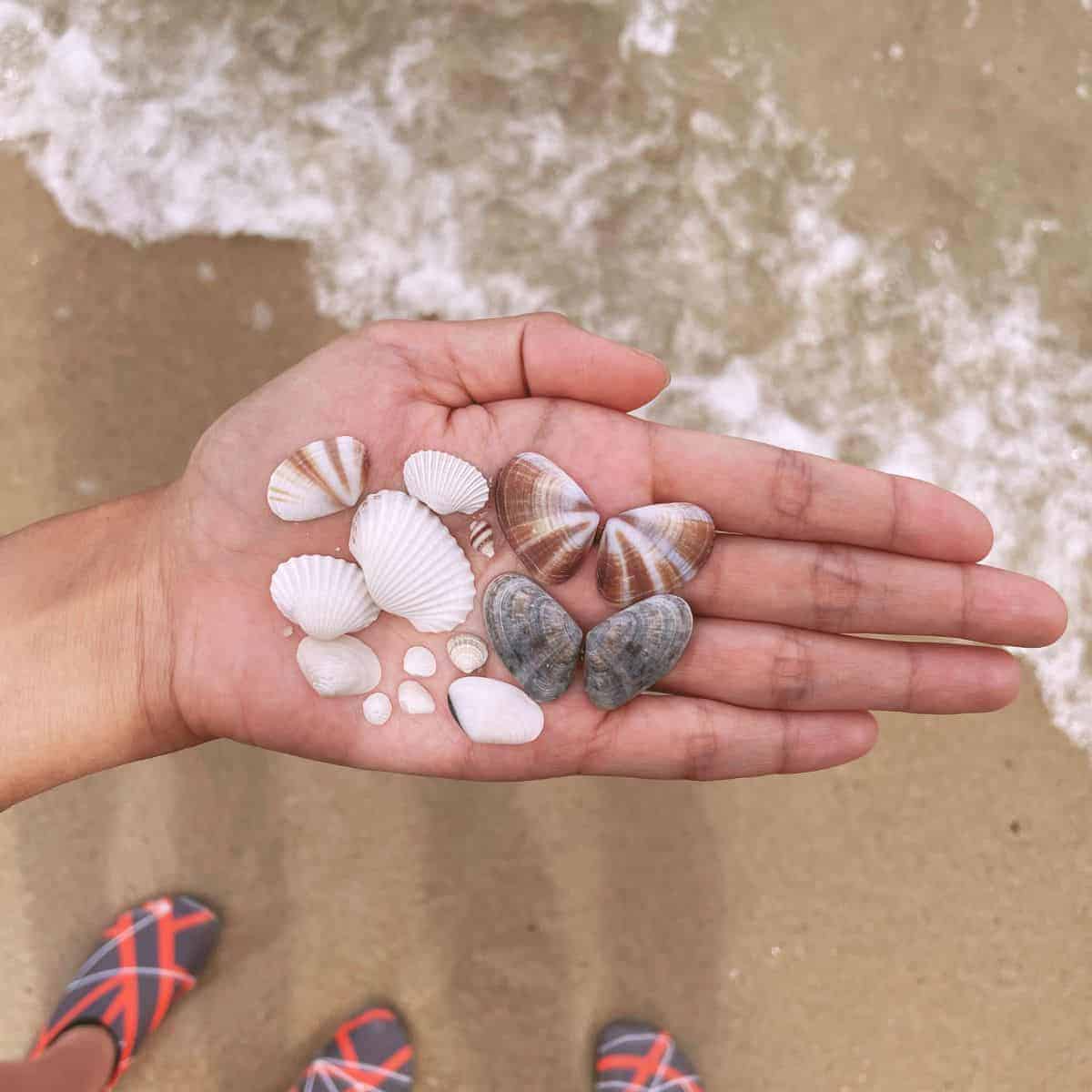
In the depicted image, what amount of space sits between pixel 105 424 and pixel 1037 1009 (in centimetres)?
311

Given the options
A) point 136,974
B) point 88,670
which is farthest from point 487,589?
point 136,974

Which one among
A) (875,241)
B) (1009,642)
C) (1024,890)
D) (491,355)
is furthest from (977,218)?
(1024,890)

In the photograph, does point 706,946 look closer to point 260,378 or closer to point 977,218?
point 260,378

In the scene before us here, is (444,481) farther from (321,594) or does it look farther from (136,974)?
(136,974)

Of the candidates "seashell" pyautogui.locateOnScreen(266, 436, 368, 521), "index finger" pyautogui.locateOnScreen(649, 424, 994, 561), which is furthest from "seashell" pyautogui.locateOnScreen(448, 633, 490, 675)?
"index finger" pyautogui.locateOnScreen(649, 424, 994, 561)

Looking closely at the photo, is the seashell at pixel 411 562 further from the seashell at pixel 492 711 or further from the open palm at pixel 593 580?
the seashell at pixel 492 711

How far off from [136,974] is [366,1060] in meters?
0.67

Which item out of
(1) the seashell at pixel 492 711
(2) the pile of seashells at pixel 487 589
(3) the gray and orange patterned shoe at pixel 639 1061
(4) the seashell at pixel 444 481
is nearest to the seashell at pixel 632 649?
(2) the pile of seashells at pixel 487 589

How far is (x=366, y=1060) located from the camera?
8.03ft

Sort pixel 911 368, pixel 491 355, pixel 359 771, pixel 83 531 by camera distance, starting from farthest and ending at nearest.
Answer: pixel 911 368 < pixel 359 771 < pixel 83 531 < pixel 491 355

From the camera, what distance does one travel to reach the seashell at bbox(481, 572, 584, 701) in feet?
5.99

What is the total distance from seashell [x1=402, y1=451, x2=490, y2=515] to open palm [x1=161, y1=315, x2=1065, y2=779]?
62 millimetres

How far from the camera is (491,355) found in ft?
6.24

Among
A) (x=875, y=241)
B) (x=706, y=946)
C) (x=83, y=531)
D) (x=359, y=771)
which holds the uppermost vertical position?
(x=875, y=241)
